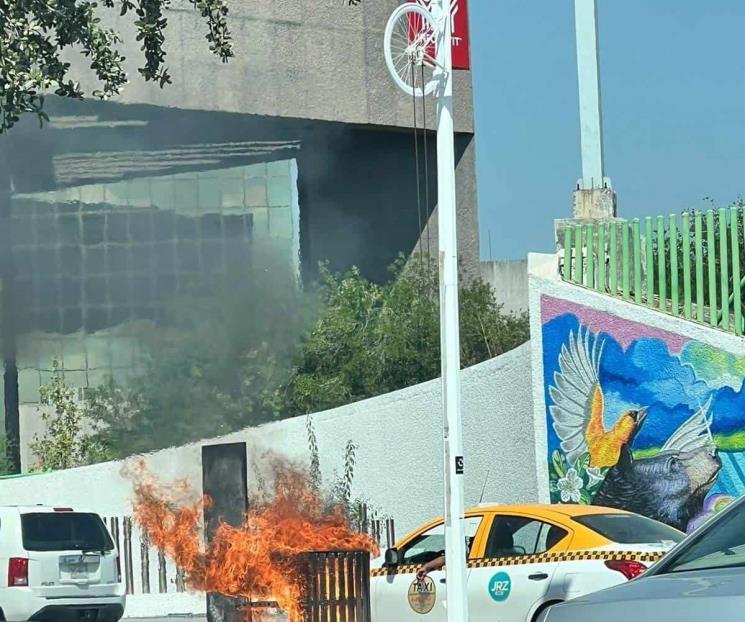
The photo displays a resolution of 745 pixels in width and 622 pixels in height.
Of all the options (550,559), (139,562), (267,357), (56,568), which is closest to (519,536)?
(550,559)

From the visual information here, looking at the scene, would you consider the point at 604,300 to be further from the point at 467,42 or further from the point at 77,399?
the point at 77,399

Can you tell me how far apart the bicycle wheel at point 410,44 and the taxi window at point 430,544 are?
3.57 m

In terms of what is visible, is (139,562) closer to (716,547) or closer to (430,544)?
(430,544)

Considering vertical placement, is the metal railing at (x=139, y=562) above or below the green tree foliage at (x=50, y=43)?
below

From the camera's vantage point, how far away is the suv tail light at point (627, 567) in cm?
1084

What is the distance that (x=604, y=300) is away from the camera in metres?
16.8

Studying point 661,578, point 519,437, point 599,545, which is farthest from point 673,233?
point 661,578

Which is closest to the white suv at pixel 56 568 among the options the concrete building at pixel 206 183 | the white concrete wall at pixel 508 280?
the concrete building at pixel 206 183

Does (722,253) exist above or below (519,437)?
above

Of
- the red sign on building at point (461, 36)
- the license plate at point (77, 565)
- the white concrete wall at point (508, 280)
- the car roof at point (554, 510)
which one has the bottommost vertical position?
the license plate at point (77, 565)

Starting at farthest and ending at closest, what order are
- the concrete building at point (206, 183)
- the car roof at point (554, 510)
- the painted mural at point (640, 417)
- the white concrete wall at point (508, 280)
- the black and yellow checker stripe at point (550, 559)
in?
the white concrete wall at point (508, 280), the concrete building at point (206, 183), the painted mural at point (640, 417), the car roof at point (554, 510), the black and yellow checker stripe at point (550, 559)

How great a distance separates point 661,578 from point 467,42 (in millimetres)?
12850

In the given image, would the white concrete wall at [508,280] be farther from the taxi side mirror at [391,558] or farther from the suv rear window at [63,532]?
the taxi side mirror at [391,558]

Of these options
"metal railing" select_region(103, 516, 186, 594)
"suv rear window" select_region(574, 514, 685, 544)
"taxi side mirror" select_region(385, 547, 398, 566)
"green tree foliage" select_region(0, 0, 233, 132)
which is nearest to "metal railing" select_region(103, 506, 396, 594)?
"metal railing" select_region(103, 516, 186, 594)
